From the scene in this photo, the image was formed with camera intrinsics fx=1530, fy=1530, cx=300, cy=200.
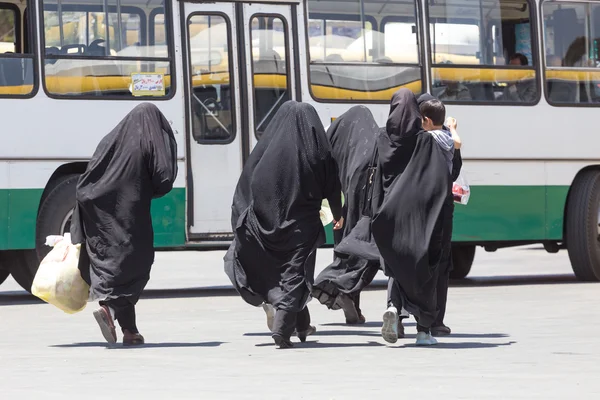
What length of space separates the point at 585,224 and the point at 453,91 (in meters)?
1.82

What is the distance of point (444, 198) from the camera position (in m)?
9.09

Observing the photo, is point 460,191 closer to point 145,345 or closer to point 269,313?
point 269,313

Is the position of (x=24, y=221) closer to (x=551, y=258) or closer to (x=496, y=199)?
(x=496, y=199)

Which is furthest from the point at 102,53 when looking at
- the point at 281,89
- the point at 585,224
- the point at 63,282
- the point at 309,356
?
the point at 309,356

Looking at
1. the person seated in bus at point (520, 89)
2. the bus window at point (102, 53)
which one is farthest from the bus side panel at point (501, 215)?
the bus window at point (102, 53)

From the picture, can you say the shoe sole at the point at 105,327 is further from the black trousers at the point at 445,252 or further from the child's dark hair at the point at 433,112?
the child's dark hair at the point at 433,112

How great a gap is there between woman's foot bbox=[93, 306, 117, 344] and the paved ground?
11 cm

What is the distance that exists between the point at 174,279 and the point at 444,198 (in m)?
8.74

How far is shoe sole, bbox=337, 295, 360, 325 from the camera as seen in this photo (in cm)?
1076

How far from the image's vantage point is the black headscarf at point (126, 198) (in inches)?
370

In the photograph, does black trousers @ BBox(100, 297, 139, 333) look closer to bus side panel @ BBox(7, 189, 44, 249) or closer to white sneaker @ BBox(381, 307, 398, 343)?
white sneaker @ BBox(381, 307, 398, 343)

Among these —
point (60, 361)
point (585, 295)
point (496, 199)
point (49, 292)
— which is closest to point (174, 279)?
point (496, 199)

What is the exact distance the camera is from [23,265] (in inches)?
527

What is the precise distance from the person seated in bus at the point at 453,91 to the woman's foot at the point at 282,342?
587 cm
